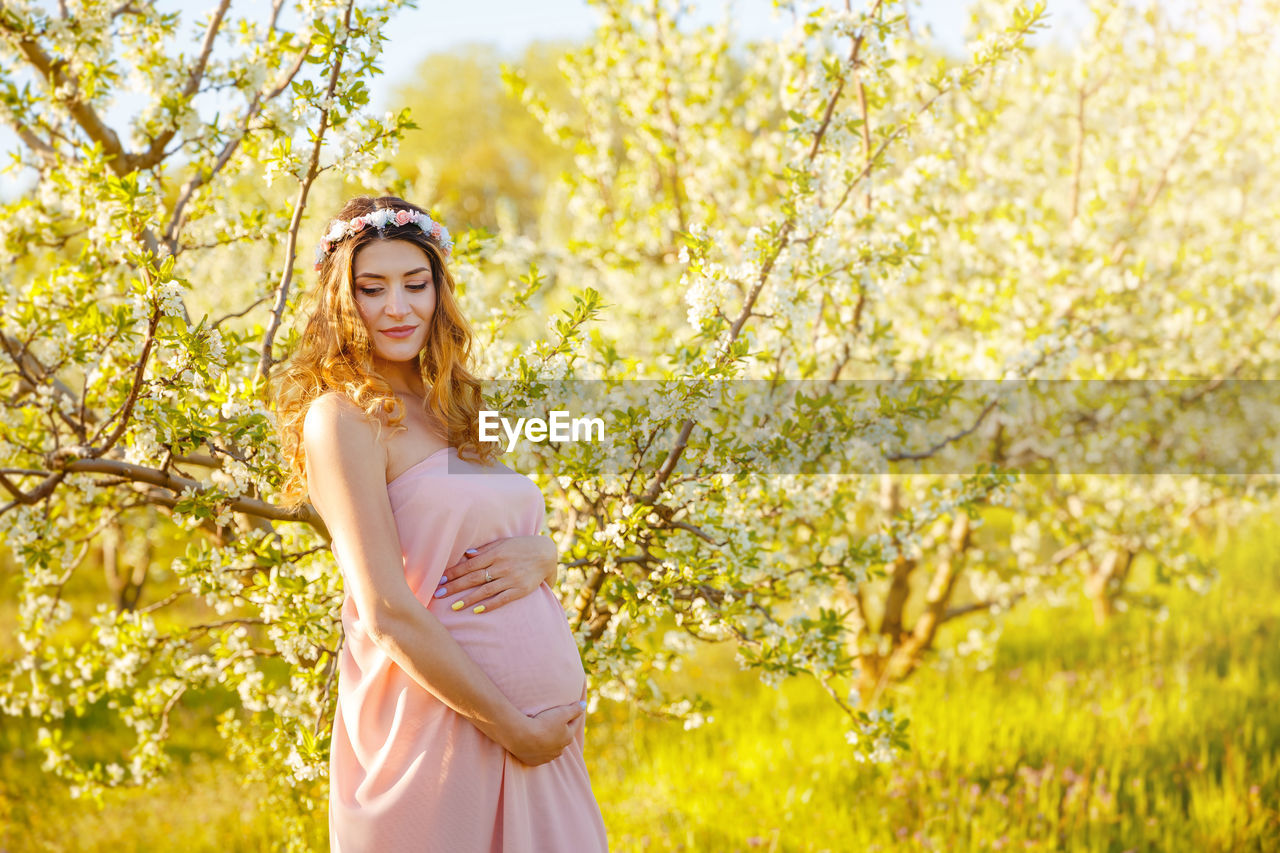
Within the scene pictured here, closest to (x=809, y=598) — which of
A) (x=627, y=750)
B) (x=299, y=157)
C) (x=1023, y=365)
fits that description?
(x=1023, y=365)

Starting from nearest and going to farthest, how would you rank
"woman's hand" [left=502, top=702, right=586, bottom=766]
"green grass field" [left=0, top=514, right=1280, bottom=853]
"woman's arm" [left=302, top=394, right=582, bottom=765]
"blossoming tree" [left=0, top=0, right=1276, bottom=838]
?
"woman's arm" [left=302, top=394, right=582, bottom=765]
"woman's hand" [left=502, top=702, right=586, bottom=766]
"blossoming tree" [left=0, top=0, right=1276, bottom=838]
"green grass field" [left=0, top=514, right=1280, bottom=853]

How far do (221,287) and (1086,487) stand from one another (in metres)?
8.98

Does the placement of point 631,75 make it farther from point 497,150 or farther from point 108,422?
point 497,150

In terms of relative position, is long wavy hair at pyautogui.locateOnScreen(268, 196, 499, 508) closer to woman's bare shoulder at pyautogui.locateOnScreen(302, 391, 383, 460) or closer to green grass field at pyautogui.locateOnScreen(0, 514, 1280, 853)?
woman's bare shoulder at pyautogui.locateOnScreen(302, 391, 383, 460)

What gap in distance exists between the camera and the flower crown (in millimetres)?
2268

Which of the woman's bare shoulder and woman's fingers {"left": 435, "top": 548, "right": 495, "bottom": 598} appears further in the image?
woman's fingers {"left": 435, "top": 548, "right": 495, "bottom": 598}

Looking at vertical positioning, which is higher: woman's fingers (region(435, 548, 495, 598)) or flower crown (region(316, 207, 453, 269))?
flower crown (region(316, 207, 453, 269))

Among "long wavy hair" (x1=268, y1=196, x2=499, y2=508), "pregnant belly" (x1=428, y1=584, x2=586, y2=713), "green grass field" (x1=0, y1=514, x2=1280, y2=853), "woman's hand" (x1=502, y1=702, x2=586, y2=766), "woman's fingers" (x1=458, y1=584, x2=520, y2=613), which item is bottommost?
"green grass field" (x1=0, y1=514, x2=1280, y2=853)

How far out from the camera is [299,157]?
2516mm

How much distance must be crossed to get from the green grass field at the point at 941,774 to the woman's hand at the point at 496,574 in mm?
2252

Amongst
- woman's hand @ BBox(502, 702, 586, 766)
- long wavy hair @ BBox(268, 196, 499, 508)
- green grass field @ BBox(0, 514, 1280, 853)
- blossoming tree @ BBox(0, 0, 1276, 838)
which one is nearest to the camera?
woman's hand @ BBox(502, 702, 586, 766)

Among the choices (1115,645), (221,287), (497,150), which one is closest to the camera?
(1115,645)

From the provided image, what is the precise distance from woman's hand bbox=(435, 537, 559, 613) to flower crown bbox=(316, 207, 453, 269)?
844 mm
